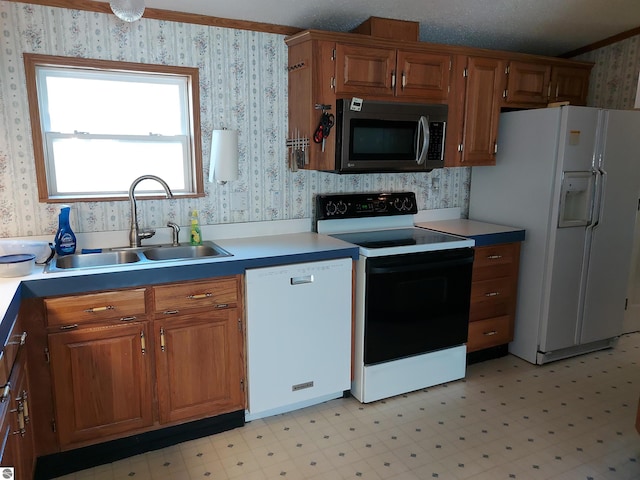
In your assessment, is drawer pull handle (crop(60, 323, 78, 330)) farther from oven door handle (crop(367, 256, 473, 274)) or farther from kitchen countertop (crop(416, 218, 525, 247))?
kitchen countertop (crop(416, 218, 525, 247))

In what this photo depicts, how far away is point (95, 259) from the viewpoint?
2.48 meters

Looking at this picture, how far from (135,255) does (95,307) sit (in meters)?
0.47

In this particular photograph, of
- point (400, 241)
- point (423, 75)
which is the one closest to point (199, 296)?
point (400, 241)

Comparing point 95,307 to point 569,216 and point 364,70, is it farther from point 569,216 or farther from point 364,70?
point 569,216

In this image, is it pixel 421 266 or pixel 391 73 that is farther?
pixel 391 73

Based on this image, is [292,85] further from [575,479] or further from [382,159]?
[575,479]

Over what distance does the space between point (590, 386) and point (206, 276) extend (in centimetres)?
244

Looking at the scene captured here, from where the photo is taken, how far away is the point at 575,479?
214 centimetres

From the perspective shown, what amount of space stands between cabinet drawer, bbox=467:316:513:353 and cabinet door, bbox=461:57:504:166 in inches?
43.0

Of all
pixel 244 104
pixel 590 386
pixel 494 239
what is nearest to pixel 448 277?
pixel 494 239

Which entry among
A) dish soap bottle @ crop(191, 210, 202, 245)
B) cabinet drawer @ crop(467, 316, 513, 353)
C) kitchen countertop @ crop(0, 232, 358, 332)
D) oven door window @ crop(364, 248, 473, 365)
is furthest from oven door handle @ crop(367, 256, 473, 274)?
dish soap bottle @ crop(191, 210, 202, 245)

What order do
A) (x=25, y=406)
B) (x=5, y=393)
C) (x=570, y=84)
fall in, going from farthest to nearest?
(x=570, y=84), (x=25, y=406), (x=5, y=393)

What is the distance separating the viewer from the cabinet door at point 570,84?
3498 mm

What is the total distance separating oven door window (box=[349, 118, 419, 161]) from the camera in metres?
2.81
